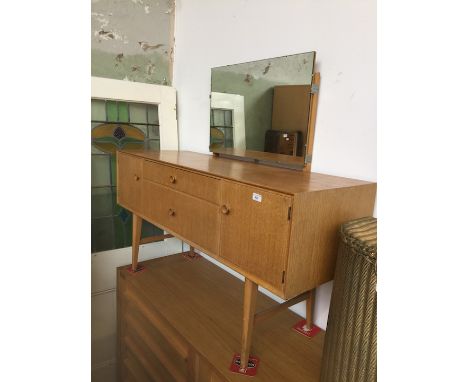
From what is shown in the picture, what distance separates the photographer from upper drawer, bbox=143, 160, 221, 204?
1.38 meters

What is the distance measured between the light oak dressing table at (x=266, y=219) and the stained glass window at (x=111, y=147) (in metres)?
0.93

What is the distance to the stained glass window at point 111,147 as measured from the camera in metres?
2.38

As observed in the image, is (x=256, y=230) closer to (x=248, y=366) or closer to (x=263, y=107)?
(x=248, y=366)

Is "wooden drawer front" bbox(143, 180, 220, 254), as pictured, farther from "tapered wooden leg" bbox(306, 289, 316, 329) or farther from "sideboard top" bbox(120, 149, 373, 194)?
"tapered wooden leg" bbox(306, 289, 316, 329)

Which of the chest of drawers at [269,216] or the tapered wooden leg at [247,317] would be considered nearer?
the chest of drawers at [269,216]

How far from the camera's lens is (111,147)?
243cm

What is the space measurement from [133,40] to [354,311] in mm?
2273

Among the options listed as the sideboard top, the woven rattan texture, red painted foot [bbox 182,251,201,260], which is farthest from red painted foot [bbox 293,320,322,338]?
red painted foot [bbox 182,251,201,260]

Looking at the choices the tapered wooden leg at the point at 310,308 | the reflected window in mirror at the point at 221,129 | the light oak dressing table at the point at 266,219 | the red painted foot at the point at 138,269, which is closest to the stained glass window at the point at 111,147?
the red painted foot at the point at 138,269

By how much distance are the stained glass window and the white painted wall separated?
728 millimetres

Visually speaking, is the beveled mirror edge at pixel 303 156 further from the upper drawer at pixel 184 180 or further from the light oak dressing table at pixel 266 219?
the upper drawer at pixel 184 180
